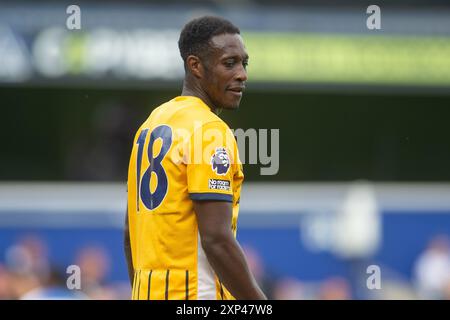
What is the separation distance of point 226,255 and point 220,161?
41 cm

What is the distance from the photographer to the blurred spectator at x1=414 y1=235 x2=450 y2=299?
40.3ft

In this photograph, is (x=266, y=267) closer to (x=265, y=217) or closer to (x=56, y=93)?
(x=265, y=217)

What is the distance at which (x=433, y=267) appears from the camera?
12500mm

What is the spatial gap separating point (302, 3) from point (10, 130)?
4.72 m

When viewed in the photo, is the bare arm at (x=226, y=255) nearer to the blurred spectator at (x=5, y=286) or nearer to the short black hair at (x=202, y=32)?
the short black hair at (x=202, y=32)

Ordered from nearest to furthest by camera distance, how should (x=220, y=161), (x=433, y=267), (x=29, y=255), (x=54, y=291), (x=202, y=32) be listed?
(x=220, y=161), (x=202, y=32), (x=54, y=291), (x=29, y=255), (x=433, y=267)

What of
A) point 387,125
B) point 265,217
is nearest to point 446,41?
point 387,125

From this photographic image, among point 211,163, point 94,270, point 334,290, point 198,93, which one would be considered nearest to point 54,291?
point 94,270

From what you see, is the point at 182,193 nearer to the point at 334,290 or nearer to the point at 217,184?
the point at 217,184

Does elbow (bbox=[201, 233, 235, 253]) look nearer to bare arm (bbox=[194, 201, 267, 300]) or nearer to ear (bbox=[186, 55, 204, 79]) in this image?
bare arm (bbox=[194, 201, 267, 300])

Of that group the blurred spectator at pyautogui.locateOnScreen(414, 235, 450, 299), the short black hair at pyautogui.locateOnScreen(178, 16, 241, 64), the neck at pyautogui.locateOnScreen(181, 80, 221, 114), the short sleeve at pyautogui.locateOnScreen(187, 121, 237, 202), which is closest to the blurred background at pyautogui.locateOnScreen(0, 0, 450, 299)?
the blurred spectator at pyautogui.locateOnScreen(414, 235, 450, 299)

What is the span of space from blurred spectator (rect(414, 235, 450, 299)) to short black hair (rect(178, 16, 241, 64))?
8265 millimetres

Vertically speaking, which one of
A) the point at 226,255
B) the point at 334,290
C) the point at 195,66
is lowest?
the point at 226,255

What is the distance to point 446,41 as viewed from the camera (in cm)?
1358
